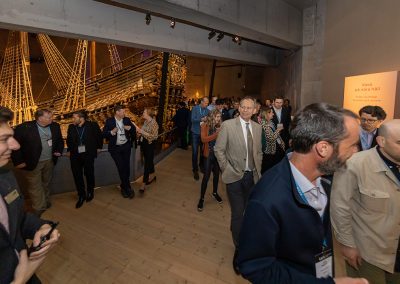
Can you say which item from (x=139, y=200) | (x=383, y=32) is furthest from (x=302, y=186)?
(x=383, y=32)

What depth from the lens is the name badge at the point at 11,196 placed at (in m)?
1.18

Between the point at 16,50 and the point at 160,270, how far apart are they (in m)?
7.37

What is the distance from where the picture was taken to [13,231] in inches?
45.3

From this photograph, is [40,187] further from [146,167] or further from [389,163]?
[389,163]

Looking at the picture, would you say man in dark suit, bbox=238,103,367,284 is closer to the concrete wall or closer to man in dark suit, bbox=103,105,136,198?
man in dark suit, bbox=103,105,136,198

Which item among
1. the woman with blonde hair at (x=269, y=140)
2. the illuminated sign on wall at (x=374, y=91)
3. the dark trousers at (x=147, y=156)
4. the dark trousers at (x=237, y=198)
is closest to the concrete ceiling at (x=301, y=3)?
the illuminated sign on wall at (x=374, y=91)

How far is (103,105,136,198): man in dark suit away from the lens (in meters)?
4.15

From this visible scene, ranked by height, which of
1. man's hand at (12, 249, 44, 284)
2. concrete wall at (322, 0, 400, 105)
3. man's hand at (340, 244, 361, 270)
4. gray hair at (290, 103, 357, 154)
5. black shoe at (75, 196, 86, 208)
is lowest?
black shoe at (75, 196, 86, 208)

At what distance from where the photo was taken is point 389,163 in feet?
4.87

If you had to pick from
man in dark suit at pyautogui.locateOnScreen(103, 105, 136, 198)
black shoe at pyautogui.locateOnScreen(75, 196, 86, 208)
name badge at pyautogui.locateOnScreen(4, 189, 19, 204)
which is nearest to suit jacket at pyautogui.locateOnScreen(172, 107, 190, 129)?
man in dark suit at pyautogui.locateOnScreen(103, 105, 136, 198)

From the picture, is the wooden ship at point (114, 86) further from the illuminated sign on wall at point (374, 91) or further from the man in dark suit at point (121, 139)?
the illuminated sign on wall at point (374, 91)

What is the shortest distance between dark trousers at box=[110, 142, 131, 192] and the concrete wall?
4704 millimetres

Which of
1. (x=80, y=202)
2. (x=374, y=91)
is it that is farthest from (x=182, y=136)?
(x=374, y=91)

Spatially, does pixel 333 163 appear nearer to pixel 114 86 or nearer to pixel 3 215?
pixel 3 215
